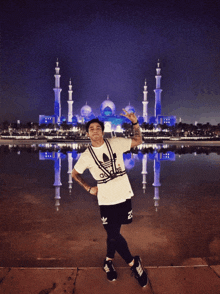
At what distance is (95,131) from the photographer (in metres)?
2.83

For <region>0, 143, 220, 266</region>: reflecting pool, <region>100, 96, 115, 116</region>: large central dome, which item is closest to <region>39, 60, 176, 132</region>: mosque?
<region>100, 96, 115, 116</region>: large central dome

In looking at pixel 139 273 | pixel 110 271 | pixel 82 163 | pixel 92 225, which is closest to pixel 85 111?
pixel 92 225

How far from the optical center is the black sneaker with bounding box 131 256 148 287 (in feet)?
8.83

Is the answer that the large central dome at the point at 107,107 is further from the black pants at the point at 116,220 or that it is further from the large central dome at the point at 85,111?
the black pants at the point at 116,220

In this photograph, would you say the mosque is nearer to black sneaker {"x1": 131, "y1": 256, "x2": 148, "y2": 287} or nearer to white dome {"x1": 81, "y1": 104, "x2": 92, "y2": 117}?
white dome {"x1": 81, "y1": 104, "x2": 92, "y2": 117}

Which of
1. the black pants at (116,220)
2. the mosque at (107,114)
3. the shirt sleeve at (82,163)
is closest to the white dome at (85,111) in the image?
the mosque at (107,114)

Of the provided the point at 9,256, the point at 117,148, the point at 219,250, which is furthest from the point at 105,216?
the point at 219,250

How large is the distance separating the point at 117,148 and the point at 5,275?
202 centimetres

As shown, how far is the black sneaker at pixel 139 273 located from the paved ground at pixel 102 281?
6 centimetres

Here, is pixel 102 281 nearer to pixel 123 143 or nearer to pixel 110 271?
→ pixel 110 271

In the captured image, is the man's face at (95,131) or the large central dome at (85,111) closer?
the man's face at (95,131)

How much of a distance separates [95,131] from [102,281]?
1.77 m

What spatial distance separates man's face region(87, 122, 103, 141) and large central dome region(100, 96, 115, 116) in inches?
3483

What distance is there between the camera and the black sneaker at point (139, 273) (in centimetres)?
269
